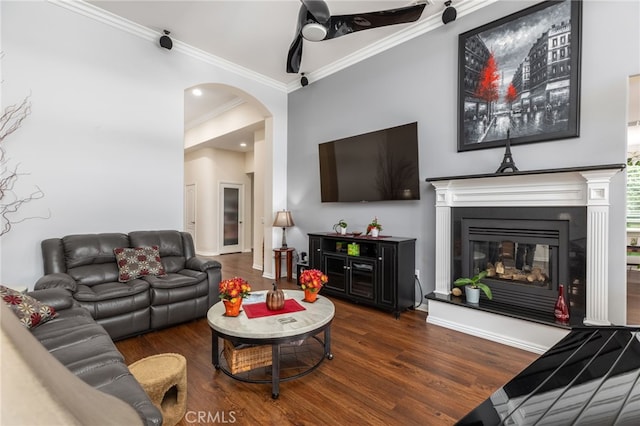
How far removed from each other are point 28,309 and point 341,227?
321 cm

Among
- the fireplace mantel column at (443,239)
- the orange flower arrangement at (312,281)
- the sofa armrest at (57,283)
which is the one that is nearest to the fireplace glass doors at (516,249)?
the fireplace mantel column at (443,239)

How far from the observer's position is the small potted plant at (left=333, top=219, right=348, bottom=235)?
4195 mm

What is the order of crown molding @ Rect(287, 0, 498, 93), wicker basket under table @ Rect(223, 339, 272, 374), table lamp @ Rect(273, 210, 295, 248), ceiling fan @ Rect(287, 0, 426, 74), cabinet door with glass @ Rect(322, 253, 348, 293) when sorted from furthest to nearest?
table lamp @ Rect(273, 210, 295, 248) < cabinet door with glass @ Rect(322, 253, 348, 293) < crown molding @ Rect(287, 0, 498, 93) < ceiling fan @ Rect(287, 0, 426, 74) < wicker basket under table @ Rect(223, 339, 272, 374)

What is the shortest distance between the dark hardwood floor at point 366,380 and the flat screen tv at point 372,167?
1661 millimetres

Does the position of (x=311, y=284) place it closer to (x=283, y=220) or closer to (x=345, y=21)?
(x=345, y=21)

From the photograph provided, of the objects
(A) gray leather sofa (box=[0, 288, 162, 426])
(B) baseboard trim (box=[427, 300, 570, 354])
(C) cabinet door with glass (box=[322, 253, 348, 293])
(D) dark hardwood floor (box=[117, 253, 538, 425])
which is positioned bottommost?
(D) dark hardwood floor (box=[117, 253, 538, 425])

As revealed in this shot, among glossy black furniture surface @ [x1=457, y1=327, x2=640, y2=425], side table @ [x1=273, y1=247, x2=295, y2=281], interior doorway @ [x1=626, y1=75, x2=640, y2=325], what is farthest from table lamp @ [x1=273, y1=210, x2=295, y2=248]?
interior doorway @ [x1=626, y1=75, x2=640, y2=325]

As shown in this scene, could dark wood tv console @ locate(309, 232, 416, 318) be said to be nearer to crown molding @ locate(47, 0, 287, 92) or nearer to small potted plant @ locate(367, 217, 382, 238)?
small potted plant @ locate(367, 217, 382, 238)

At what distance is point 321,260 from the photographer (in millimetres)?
4164

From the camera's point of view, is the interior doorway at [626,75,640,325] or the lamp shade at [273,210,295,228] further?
the lamp shade at [273,210,295,228]

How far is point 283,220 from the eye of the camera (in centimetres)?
498

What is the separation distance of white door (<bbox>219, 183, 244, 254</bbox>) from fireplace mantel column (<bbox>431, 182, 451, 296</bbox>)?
6.24 metres

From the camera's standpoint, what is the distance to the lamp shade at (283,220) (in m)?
4.98

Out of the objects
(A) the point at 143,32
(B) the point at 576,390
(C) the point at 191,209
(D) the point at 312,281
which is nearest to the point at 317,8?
(D) the point at 312,281
